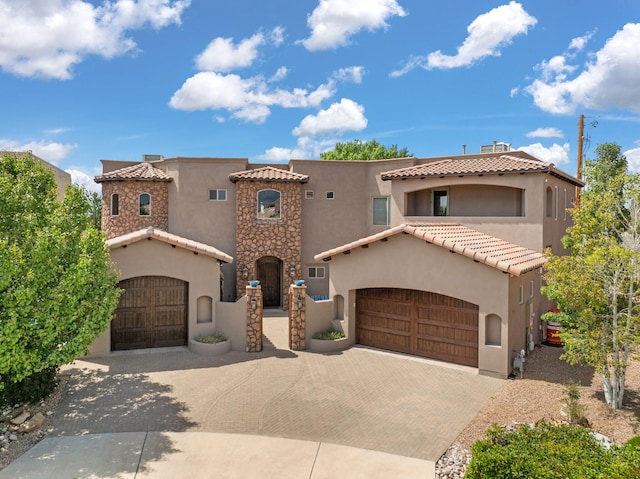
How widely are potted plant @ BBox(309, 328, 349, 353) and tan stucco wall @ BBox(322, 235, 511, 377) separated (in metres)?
0.52

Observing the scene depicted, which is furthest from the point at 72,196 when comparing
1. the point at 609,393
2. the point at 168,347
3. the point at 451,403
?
the point at 609,393

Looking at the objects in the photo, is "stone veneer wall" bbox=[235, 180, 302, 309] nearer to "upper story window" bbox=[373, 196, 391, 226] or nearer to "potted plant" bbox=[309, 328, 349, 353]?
"upper story window" bbox=[373, 196, 391, 226]

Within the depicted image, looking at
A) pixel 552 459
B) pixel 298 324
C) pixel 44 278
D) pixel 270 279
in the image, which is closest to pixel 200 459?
pixel 44 278

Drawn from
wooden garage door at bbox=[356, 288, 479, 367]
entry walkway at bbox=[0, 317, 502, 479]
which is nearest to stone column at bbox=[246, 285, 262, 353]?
entry walkway at bbox=[0, 317, 502, 479]

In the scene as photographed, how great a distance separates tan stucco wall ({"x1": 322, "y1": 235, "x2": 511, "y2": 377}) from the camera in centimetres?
1455

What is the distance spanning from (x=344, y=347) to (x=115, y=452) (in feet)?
32.0

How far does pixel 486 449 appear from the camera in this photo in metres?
8.05

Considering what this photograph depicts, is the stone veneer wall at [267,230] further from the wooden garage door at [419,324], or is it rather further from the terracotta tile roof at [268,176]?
the wooden garage door at [419,324]

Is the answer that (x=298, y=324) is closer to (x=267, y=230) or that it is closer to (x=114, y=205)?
(x=267, y=230)

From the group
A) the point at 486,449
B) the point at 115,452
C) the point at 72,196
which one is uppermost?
the point at 72,196

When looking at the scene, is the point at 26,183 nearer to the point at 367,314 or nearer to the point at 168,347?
the point at 168,347

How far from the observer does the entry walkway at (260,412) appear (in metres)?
9.51

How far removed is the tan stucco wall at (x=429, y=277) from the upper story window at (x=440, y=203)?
8018 millimetres

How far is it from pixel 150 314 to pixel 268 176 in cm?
1107
